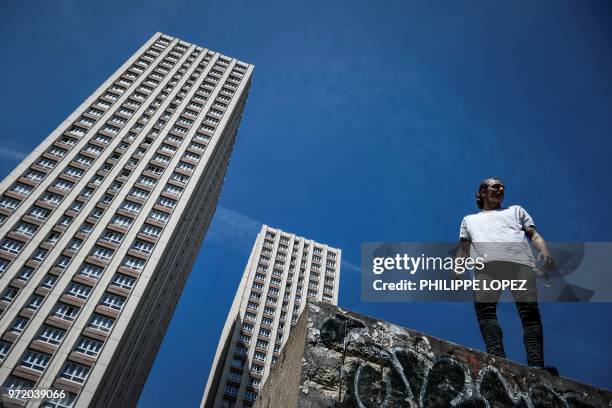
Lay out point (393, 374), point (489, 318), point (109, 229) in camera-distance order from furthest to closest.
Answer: point (109, 229)
point (489, 318)
point (393, 374)

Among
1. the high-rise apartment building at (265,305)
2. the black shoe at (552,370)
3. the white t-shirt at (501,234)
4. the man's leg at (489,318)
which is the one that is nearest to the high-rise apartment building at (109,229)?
the high-rise apartment building at (265,305)

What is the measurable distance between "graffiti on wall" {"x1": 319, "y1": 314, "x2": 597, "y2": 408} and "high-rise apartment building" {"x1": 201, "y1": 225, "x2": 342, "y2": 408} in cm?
4402

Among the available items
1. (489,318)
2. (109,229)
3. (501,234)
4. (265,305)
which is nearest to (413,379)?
(489,318)

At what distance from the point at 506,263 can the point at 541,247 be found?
1.33ft

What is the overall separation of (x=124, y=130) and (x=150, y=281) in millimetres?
21186

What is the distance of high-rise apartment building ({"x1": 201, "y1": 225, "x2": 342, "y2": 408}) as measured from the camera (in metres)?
50.7

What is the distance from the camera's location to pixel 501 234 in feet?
8.81

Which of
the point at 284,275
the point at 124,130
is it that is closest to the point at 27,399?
the point at 124,130

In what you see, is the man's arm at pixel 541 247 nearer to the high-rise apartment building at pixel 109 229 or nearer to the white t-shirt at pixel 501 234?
the white t-shirt at pixel 501 234

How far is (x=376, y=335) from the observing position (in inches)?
69.4

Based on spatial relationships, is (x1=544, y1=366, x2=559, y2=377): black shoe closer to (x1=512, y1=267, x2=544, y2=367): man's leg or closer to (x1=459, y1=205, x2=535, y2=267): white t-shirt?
(x1=512, y1=267, x2=544, y2=367): man's leg

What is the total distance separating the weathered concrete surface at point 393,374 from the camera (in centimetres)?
155

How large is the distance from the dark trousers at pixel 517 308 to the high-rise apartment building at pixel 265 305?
43306 mm

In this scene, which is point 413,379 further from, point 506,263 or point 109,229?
point 109,229
